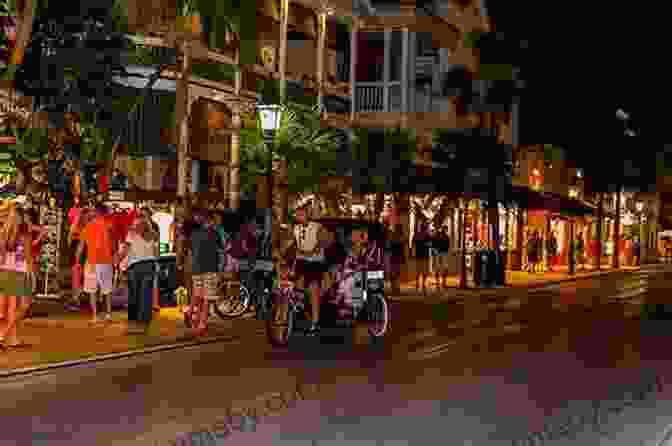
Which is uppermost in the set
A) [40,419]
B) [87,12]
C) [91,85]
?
[87,12]

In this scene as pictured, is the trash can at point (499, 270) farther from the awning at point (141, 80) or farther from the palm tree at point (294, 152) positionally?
the awning at point (141, 80)

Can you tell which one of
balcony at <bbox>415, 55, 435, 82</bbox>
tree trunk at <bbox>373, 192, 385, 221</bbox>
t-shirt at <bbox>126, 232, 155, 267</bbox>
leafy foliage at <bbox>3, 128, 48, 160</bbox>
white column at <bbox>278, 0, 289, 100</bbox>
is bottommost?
t-shirt at <bbox>126, 232, 155, 267</bbox>

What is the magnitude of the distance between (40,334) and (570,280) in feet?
98.9

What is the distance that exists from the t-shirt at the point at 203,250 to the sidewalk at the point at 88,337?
1091 millimetres

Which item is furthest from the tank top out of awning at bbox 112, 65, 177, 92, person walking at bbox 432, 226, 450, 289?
person walking at bbox 432, 226, 450, 289

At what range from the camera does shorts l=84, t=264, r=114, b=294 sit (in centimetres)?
1942

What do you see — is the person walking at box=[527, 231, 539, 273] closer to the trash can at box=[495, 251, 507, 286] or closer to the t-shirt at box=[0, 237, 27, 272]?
the trash can at box=[495, 251, 507, 286]

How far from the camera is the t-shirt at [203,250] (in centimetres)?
1877

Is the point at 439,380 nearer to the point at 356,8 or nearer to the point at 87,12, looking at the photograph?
the point at 87,12

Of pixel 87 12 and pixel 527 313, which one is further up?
pixel 87 12

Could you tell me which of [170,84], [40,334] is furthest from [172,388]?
[170,84]

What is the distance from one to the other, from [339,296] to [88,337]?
12.8 feet

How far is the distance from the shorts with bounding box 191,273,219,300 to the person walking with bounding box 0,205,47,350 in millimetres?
3492

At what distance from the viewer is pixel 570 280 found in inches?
1770
